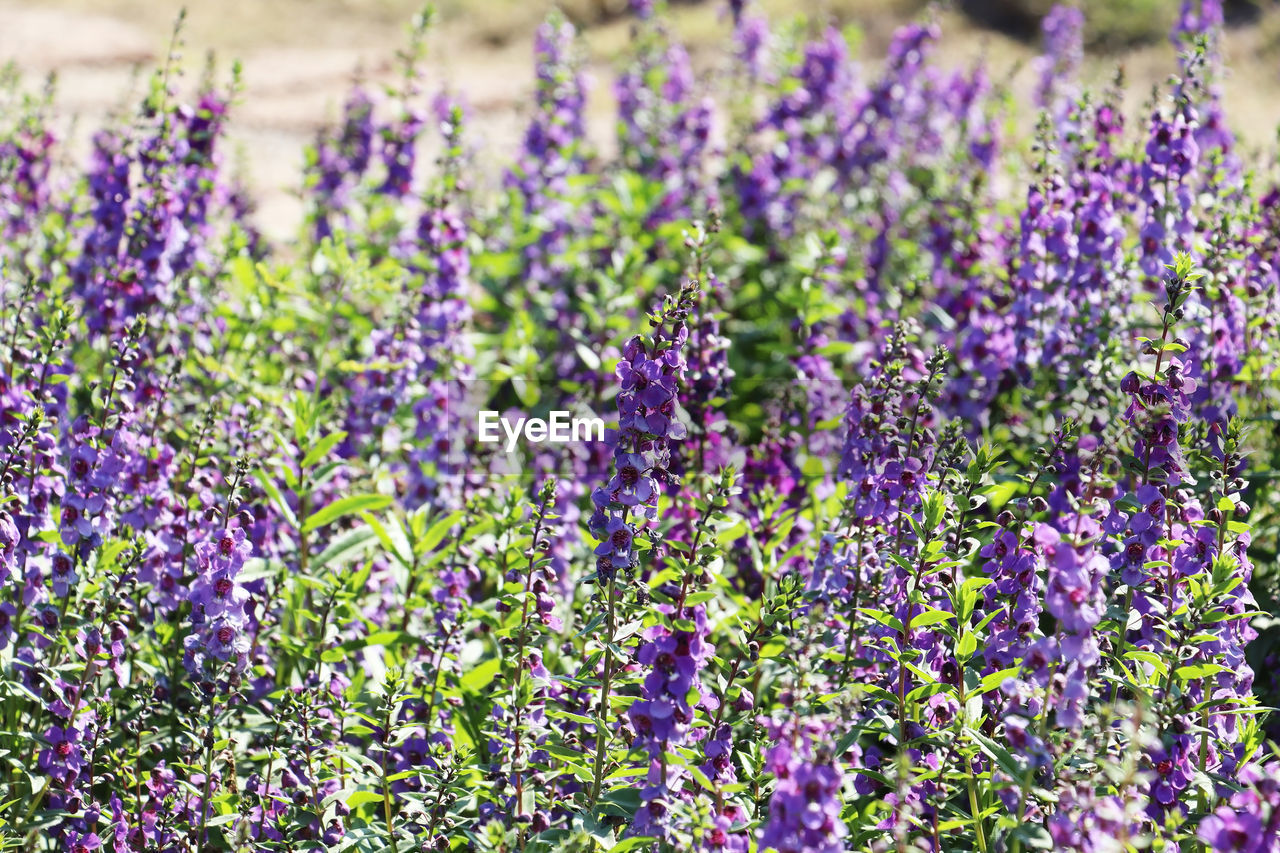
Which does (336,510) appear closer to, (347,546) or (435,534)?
(347,546)

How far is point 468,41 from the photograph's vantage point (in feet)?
62.5

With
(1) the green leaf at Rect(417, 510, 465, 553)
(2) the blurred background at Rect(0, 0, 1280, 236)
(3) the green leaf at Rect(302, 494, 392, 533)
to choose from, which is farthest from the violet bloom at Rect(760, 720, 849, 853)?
(2) the blurred background at Rect(0, 0, 1280, 236)

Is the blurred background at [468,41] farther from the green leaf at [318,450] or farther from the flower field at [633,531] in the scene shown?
the green leaf at [318,450]

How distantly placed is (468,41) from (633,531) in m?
16.7

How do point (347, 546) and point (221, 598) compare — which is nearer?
point (221, 598)

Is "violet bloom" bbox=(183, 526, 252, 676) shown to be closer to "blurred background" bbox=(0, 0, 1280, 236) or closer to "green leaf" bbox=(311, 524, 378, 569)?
"green leaf" bbox=(311, 524, 378, 569)

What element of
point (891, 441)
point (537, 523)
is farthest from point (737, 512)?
point (537, 523)

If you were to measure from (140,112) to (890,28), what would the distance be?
15079mm

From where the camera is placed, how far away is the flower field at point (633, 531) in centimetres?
361

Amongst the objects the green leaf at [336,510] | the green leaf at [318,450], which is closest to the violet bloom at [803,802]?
the green leaf at [336,510]

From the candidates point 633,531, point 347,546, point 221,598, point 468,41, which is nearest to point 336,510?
point 347,546

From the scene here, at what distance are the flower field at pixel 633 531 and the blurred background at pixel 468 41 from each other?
27.5 ft

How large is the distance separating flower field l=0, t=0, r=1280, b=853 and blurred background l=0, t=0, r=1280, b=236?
8372 mm

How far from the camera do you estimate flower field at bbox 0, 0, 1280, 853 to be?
3611 millimetres
